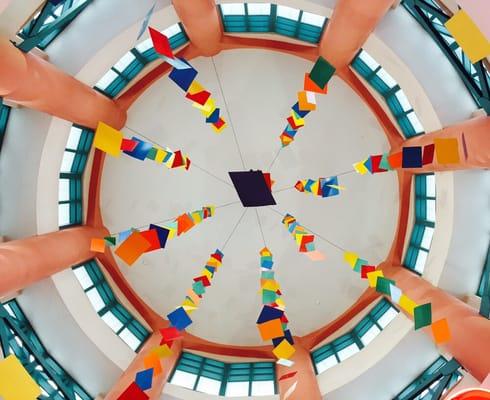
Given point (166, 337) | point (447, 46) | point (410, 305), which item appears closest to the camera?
point (410, 305)

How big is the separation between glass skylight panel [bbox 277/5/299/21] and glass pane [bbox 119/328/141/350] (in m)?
11.5

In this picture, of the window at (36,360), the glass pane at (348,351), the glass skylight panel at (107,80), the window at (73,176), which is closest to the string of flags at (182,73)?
the glass skylight panel at (107,80)

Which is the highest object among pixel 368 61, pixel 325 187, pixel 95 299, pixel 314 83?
pixel 368 61

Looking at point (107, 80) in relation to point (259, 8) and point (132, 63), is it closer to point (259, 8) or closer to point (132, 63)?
point (132, 63)

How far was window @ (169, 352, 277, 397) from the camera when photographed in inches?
659

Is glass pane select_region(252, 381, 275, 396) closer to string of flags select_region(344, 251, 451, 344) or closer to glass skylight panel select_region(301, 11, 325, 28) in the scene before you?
string of flags select_region(344, 251, 451, 344)

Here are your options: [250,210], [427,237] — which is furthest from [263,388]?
[427,237]

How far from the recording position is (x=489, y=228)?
1443cm

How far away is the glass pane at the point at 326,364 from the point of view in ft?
54.0

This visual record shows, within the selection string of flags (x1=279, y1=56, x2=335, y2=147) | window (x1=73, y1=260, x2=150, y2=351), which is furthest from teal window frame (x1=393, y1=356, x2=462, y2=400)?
window (x1=73, y1=260, x2=150, y2=351)

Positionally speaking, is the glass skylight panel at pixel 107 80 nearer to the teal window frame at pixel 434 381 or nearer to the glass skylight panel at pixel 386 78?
the glass skylight panel at pixel 386 78

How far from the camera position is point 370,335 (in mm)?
16938

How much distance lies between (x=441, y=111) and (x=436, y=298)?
491 cm

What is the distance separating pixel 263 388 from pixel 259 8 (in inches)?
477
